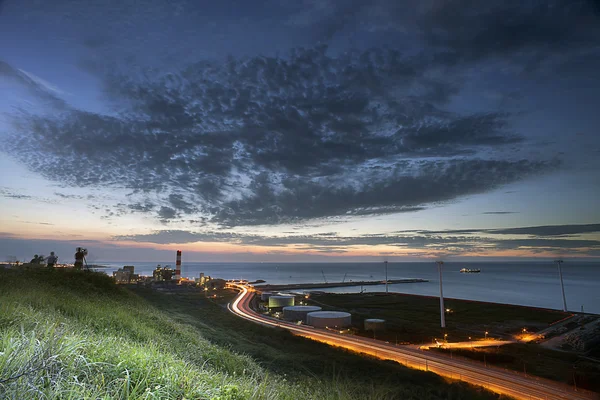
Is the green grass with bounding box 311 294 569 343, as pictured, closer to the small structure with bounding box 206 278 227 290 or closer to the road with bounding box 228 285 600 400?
the road with bounding box 228 285 600 400

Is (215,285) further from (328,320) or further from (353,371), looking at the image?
(353,371)

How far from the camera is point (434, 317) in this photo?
72938 millimetres

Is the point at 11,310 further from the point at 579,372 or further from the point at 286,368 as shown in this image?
the point at 579,372

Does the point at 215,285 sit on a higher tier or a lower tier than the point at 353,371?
lower

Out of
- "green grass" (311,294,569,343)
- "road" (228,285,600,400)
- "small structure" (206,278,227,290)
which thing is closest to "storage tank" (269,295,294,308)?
"green grass" (311,294,569,343)

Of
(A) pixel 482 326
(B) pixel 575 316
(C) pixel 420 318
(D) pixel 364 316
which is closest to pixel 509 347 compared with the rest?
(A) pixel 482 326

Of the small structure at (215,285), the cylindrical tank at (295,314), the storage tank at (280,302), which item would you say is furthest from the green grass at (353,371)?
the small structure at (215,285)

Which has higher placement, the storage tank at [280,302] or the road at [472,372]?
the road at [472,372]

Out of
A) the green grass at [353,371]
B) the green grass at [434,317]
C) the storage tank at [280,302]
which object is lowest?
the green grass at [434,317]

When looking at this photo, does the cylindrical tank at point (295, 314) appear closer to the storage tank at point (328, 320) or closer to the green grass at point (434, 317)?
the storage tank at point (328, 320)

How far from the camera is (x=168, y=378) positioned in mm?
5773

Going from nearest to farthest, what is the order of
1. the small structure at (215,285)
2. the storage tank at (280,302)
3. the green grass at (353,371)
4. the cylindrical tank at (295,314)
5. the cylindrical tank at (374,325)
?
the green grass at (353,371) < the cylindrical tank at (374,325) < the cylindrical tank at (295,314) < the storage tank at (280,302) < the small structure at (215,285)

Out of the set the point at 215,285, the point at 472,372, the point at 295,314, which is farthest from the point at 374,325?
the point at 215,285

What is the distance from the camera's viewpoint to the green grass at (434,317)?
55406 mm
